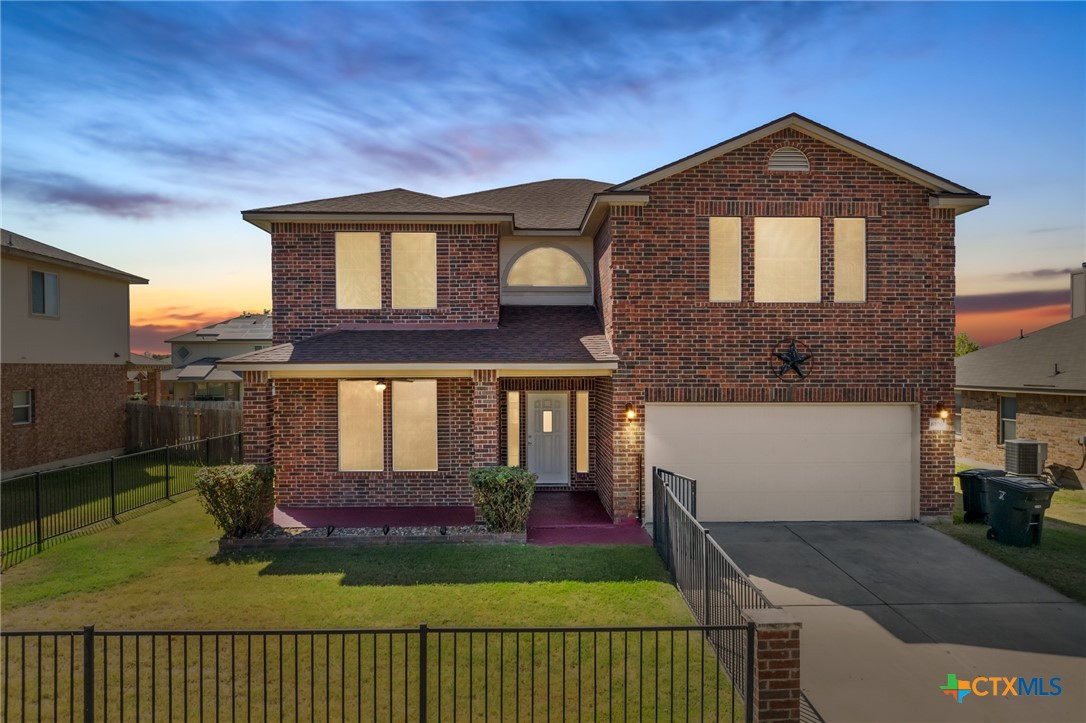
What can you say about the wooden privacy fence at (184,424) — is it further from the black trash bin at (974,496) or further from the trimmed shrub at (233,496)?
the black trash bin at (974,496)

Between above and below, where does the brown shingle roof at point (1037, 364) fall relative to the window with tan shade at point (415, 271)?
below

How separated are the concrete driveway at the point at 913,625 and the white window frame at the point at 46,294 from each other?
18.9 meters

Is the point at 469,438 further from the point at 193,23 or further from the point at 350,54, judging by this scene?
the point at 193,23

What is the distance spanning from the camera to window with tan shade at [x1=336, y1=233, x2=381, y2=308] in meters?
11.4

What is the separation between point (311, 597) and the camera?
7.01 m

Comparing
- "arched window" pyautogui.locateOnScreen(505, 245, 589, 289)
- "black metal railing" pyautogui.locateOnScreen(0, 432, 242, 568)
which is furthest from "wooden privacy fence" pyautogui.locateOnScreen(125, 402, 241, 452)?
"arched window" pyautogui.locateOnScreen(505, 245, 589, 289)

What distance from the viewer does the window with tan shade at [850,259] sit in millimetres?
10180

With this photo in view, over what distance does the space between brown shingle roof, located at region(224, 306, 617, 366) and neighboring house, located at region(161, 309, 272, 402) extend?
26.0 metres

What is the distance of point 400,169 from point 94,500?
11232mm

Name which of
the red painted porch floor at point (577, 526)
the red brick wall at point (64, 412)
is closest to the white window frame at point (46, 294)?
the red brick wall at point (64, 412)

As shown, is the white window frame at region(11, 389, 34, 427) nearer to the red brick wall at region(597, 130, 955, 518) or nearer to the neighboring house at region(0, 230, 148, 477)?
the neighboring house at region(0, 230, 148, 477)

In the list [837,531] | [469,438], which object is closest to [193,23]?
[469,438]

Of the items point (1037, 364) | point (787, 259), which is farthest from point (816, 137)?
point (1037, 364)

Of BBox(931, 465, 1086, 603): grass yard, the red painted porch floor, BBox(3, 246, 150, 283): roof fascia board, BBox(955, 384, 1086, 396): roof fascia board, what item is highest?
BBox(3, 246, 150, 283): roof fascia board
